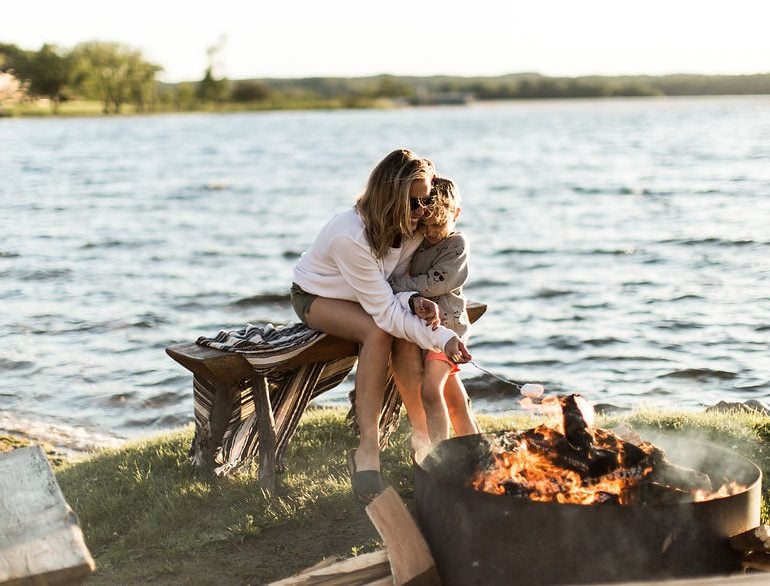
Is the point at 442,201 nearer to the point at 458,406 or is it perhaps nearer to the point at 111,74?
the point at 458,406

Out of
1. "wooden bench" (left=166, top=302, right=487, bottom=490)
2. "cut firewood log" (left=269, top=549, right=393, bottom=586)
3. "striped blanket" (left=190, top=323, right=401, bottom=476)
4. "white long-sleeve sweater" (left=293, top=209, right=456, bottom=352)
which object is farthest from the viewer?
"striped blanket" (left=190, top=323, right=401, bottom=476)

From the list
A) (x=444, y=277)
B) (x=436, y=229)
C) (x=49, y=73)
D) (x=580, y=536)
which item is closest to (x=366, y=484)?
(x=444, y=277)

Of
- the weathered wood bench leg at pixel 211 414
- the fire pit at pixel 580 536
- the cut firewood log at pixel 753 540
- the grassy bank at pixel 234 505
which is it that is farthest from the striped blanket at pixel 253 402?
the cut firewood log at pixel 753 540

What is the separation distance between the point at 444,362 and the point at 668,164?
109ft

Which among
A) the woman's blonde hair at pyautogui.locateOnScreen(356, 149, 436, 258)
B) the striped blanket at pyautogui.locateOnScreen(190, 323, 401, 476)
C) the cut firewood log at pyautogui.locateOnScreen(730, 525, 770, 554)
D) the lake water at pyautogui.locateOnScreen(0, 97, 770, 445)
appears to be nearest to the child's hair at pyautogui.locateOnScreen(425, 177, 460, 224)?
the woman's blonde hair at pyautogui.locateOnScreen(356, 149, 436, 258)

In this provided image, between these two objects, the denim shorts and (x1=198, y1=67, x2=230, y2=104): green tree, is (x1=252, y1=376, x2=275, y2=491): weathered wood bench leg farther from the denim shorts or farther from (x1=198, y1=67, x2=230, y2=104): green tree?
(x1=198, y1=67, x2=230, y2=104): green tree

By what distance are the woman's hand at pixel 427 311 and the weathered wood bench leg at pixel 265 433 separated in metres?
0.92

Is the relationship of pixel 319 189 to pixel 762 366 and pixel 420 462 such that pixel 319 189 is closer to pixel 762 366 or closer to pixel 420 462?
pixel 762 366

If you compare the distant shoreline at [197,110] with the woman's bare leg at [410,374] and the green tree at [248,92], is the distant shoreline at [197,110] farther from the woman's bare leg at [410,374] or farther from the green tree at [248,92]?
the woman's bare leg at [410,374]

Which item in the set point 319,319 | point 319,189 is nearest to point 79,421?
point 319,319

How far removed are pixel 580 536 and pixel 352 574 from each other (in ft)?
3.06

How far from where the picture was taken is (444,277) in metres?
4.68

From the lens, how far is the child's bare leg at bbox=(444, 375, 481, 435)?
184 inches

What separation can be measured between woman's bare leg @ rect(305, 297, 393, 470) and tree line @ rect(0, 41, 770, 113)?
312 ft
